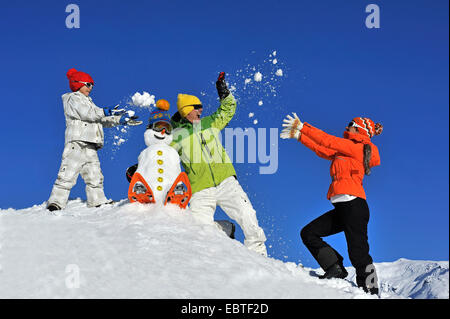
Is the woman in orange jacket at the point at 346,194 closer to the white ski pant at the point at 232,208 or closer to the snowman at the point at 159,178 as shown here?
the white ski pant at the point at 232,208

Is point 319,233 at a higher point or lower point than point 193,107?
lower

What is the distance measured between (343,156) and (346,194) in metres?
0.46

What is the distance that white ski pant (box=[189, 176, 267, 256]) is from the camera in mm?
5281

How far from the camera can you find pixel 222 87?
5637 mm

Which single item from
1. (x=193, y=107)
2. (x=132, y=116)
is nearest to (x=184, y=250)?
(x=193, y=107)

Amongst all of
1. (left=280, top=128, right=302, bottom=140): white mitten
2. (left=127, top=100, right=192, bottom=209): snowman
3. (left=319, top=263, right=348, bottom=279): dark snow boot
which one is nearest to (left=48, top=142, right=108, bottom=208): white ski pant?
(left=127, top=100, right=192, bottom=209): snowman

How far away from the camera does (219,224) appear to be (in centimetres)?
551

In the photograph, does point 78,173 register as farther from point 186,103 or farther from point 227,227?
point 227,227

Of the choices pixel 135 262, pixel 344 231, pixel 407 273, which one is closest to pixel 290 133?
pixel 344 231

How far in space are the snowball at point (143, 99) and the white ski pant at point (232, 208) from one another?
1.65 metres

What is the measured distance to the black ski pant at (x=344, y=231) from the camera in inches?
187

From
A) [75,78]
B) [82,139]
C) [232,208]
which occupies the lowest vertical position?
[232,208]
